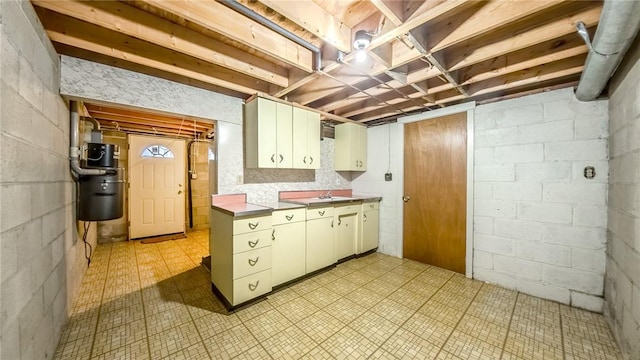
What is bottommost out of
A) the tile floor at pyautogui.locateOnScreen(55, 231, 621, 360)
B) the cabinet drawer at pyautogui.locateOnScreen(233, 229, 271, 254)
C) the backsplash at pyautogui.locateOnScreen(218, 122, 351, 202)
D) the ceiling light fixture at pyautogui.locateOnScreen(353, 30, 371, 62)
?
the tile floor at pyautogui.locateOnScreen(55, 231, 621, 360)

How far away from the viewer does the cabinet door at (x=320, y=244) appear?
2.75 metres

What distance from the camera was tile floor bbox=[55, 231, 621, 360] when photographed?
1618 millimetres

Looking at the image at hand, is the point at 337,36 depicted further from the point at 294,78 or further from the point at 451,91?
the point at 451,91

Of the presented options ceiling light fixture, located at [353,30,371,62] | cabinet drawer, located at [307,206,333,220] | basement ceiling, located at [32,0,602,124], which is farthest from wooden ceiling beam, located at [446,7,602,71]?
cabinet drawer, located at [307,206,333,220]

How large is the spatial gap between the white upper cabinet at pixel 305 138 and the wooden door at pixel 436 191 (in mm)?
1419

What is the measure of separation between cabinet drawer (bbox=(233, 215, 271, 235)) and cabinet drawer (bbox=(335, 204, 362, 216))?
1.11 metres

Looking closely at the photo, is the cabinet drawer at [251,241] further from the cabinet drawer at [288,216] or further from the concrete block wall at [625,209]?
the concrete block wall at [625,209]

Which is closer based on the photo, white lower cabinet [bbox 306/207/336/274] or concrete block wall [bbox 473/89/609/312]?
concrete block wall [bbox 473/89/609/312]

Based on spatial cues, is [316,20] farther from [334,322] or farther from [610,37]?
[334,322]

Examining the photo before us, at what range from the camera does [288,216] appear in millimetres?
2533

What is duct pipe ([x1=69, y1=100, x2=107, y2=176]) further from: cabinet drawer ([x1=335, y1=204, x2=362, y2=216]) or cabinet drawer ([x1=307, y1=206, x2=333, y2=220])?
cabinet drawer ([x1=335, y1=204, x2=362, y2=216])

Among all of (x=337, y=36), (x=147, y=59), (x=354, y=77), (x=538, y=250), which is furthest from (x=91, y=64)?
(x=538, y=250)

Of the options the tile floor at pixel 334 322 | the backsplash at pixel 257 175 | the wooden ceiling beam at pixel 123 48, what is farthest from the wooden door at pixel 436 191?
the wooden ceiling beam at pixel 123 48

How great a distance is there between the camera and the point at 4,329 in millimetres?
982
